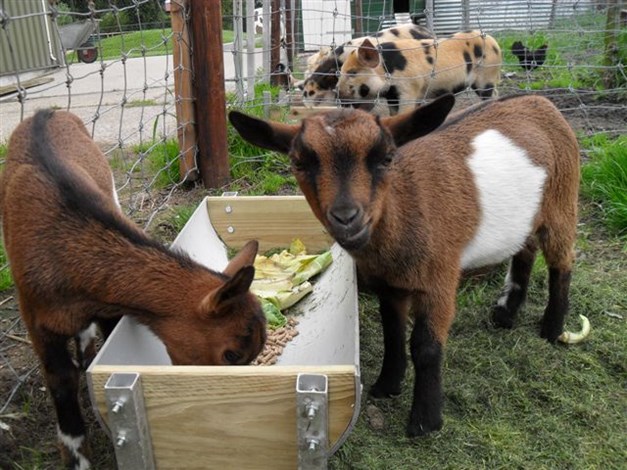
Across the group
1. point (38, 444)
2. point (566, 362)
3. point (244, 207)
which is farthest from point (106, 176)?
point (566, 362)

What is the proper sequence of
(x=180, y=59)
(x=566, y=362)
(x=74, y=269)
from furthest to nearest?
(x=180, y=59)
(x=566, y=362)
(x=74, y=269)

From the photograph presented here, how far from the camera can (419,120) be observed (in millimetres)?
3018

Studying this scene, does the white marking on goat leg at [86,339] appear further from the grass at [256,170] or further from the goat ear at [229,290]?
the grass at [256,170]

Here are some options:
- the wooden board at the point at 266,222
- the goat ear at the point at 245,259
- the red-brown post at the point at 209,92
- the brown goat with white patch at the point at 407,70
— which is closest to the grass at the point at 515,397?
the wooden board at the point at 266,222

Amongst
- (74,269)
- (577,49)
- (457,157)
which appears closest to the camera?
(74,269)

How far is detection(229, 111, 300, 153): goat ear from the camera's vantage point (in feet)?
10.2

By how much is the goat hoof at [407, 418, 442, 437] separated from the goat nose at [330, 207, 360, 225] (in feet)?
3.65

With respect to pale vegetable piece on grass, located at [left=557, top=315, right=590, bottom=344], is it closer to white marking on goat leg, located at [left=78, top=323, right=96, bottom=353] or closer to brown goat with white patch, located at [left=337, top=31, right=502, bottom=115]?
white marking on goat leg, located at [left=78, top=323, right=96, bottom=353]

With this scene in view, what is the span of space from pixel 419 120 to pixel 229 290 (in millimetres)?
1140

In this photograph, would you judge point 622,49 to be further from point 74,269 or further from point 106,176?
point 74,269

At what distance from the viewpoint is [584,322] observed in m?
4.13

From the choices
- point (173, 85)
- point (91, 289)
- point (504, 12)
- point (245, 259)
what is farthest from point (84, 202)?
point (504, 12)

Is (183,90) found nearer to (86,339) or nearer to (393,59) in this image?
(86,339)

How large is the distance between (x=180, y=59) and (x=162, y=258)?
309 cm
